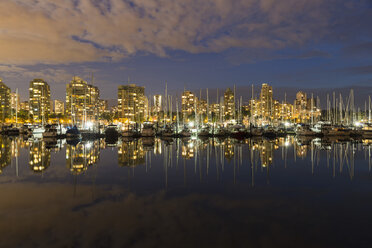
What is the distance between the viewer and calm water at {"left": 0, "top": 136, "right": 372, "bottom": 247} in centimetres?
834

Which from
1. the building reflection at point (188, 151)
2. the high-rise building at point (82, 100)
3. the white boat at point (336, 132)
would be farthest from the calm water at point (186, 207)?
the high-rise building at point (82, 100)

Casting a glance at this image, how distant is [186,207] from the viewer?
11.4 meters

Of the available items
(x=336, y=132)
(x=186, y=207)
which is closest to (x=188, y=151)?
(x=186, y=207)

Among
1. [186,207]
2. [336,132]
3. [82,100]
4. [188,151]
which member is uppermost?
[82,100]

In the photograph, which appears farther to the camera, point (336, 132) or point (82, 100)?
point (82, 100)

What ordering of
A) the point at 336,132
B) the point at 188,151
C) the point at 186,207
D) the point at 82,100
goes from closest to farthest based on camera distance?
the point at 186,207
the point at 188,151
the point at 336,132
the point at 82,100

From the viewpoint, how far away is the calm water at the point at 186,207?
834 centimetres

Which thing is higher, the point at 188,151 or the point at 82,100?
the point at 82,100

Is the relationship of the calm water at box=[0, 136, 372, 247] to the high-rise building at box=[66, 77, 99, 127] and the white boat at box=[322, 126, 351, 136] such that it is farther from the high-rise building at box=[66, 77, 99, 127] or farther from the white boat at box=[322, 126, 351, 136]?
the high-rise building at box=[66, 77, 99, 127]

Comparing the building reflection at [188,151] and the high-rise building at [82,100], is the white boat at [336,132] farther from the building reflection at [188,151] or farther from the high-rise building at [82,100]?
the high-rise building at [82,100]

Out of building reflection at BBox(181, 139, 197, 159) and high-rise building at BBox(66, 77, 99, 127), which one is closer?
building reflection at BBox(181, 139, 197, 159)

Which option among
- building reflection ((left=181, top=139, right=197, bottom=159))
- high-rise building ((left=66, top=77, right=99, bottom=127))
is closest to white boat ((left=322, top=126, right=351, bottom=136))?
building reflection ((left=181, top=139, right=197, bottom=159))

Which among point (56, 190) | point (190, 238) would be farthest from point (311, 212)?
point (56, 190)

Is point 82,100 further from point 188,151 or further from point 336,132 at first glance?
point 188,151
